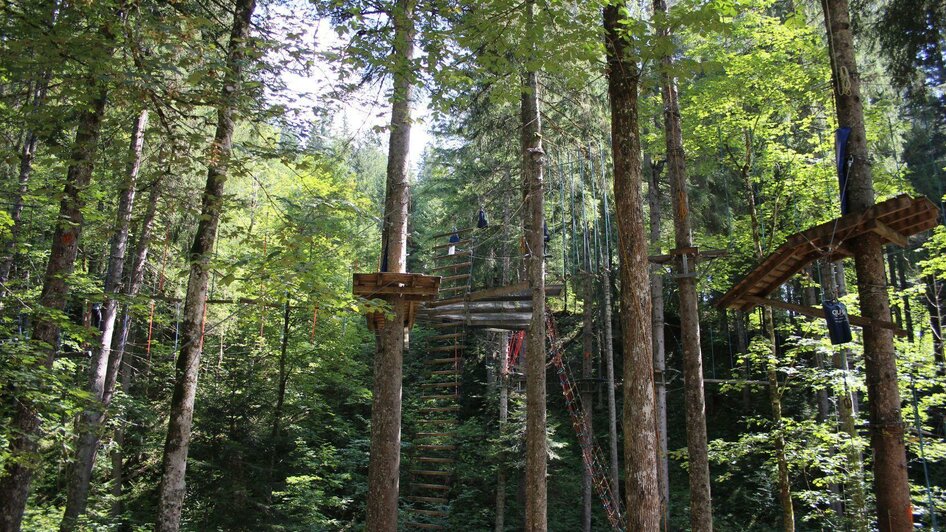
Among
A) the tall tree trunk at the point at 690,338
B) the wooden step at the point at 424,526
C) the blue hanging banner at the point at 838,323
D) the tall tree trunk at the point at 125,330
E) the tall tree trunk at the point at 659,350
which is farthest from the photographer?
the wooden step at the point at 424,526

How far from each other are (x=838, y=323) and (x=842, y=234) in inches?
36.1

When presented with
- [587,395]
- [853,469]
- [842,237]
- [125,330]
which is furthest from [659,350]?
[125,330]

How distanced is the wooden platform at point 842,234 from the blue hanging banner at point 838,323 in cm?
61

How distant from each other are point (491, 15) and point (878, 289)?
463cm

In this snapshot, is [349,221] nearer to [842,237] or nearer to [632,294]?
[632,294]

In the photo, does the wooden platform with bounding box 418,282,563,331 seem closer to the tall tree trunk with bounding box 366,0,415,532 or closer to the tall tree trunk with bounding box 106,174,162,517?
the tall tree trunk with bounding box 366,0,415,532

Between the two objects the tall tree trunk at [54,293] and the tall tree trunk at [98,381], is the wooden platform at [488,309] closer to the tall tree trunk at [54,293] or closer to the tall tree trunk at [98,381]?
the tall tree trunk at [54,293]

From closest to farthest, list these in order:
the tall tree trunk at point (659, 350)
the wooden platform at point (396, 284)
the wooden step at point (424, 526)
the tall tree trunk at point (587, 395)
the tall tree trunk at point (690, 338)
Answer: the wooden platform at point (396, 284) → the tall tree trunk at point (690, 338) → the tall tree trunk at point (659, 350) → the wooden step at point (424, 526) → the tall tree trunk at point (587, 395)

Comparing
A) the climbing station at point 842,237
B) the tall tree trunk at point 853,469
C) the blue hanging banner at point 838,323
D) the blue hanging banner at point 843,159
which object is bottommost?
the tall tree trunk at point 853,469

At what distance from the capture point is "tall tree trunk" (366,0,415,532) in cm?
718

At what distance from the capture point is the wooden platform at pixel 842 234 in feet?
18.8

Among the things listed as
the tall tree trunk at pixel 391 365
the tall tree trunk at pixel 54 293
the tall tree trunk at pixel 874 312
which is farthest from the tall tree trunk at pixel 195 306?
the tall tree trunk at pixel 874 312

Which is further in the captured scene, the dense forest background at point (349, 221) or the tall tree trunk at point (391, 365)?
the tall tree trunk at point (391, 365)

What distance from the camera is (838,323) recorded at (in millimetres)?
5961
